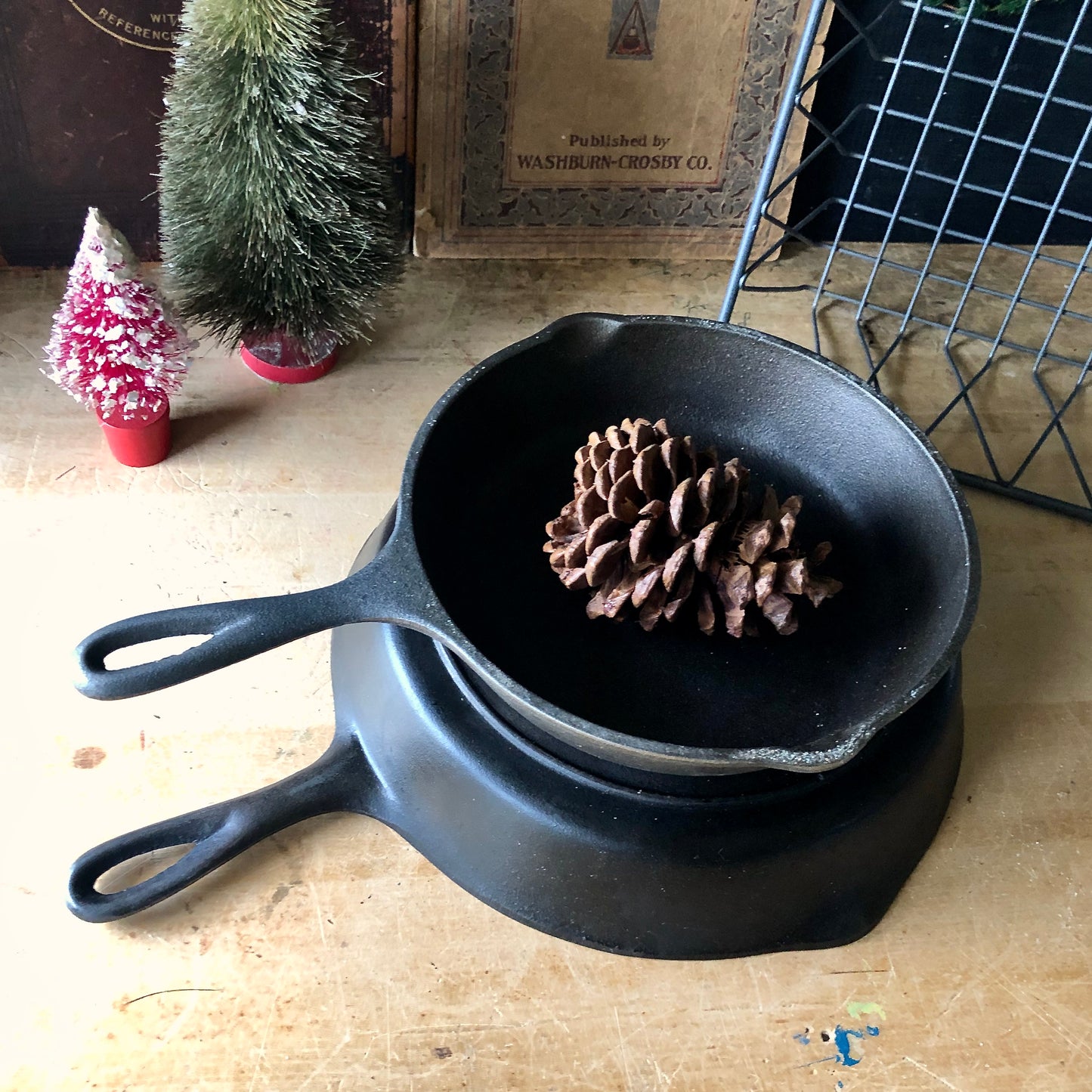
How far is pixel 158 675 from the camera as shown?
1.40 ft

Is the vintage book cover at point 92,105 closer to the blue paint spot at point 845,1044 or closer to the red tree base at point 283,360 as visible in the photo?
the red tree base at point 283,360

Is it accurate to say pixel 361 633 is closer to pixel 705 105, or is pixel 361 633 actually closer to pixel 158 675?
pixel 158 675

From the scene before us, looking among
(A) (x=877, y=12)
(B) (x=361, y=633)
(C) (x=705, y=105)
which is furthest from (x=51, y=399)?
(A) (x=877, y=12)

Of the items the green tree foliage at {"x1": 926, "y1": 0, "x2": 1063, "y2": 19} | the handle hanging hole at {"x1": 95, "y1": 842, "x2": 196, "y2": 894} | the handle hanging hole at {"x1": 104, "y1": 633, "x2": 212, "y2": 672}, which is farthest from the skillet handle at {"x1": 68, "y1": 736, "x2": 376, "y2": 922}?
the green tree foliage at {"x1": 926, "y1": 0, "x2": 1063, "y2": 19}

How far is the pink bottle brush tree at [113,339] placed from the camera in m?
0.64

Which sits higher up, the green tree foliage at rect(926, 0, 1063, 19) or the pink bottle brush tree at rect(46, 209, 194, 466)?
the green tree foliage at rect(926, 0, 1063, 19)

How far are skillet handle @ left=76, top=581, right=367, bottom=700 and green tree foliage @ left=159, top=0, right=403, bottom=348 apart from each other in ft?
1.05

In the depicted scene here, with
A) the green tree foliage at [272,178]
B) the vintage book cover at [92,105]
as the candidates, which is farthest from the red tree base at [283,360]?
the vintage book cover at [92,105]

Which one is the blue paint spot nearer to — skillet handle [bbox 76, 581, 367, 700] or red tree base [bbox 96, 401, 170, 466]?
skillet handle [bbox 76, 581, 367, 700]

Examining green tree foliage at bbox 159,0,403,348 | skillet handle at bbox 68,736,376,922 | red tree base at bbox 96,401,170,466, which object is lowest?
skillet handle at bbox 68,736,376,922

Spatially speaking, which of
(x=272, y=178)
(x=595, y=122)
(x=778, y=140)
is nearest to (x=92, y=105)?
(x=272, y=178)

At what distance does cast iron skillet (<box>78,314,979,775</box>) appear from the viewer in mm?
446

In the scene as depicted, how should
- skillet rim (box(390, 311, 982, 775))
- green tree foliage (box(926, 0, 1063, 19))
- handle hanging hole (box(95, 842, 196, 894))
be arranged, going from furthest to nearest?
green tree foliage (box(926, 0, 1063, 19)) → handle hanging hole (box(95, 842, 196, 894)) → skillet rim (box(390, 311, 982, 775))

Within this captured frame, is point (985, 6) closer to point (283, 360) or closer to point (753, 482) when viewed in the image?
point (753, 482)
